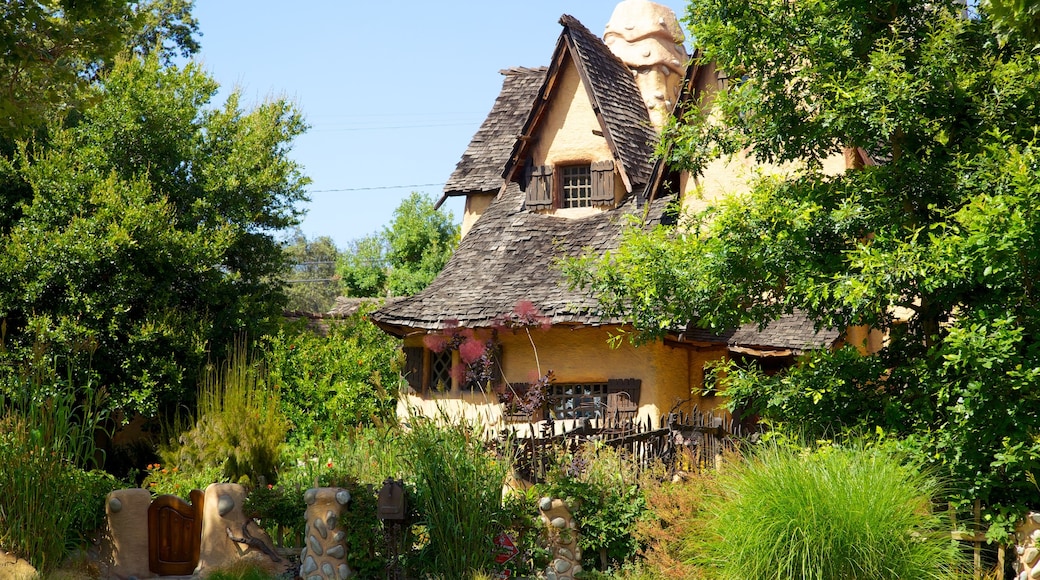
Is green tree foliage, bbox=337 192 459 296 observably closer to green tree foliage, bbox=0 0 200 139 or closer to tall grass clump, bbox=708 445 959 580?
green tree foliage, bbox=0 0 200 139

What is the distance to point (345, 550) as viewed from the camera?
8688mm

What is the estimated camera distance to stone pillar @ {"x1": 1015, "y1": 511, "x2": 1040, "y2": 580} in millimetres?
7645

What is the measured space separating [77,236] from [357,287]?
602 inches

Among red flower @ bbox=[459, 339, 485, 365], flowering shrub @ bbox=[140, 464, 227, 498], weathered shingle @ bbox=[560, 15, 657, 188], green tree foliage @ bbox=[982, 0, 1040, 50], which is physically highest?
weathered shingle @ bbox=[560, 15, 657, 188]

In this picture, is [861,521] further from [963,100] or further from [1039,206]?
[963,100]

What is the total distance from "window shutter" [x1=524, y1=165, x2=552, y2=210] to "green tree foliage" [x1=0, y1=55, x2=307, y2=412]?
15.3ft

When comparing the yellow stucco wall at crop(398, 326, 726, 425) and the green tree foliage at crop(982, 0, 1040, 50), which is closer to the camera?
the green tree foliage at crop(982, 0, 1040, 50)

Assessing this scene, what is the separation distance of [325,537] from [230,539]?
1096mm

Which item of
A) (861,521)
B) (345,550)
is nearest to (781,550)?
(861,521)

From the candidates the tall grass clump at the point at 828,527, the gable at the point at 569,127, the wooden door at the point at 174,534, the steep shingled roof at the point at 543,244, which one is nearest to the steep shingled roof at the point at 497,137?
the steep shingled roof at the point at 543,244

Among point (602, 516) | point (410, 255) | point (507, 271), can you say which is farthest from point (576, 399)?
point (410, 255)

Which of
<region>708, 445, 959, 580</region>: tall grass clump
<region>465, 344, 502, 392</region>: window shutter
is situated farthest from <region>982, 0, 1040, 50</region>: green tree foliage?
<region>465, 344, 502, 392</region>: window shutter

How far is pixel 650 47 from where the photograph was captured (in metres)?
20.0

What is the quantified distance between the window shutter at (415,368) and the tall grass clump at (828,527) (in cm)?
985
